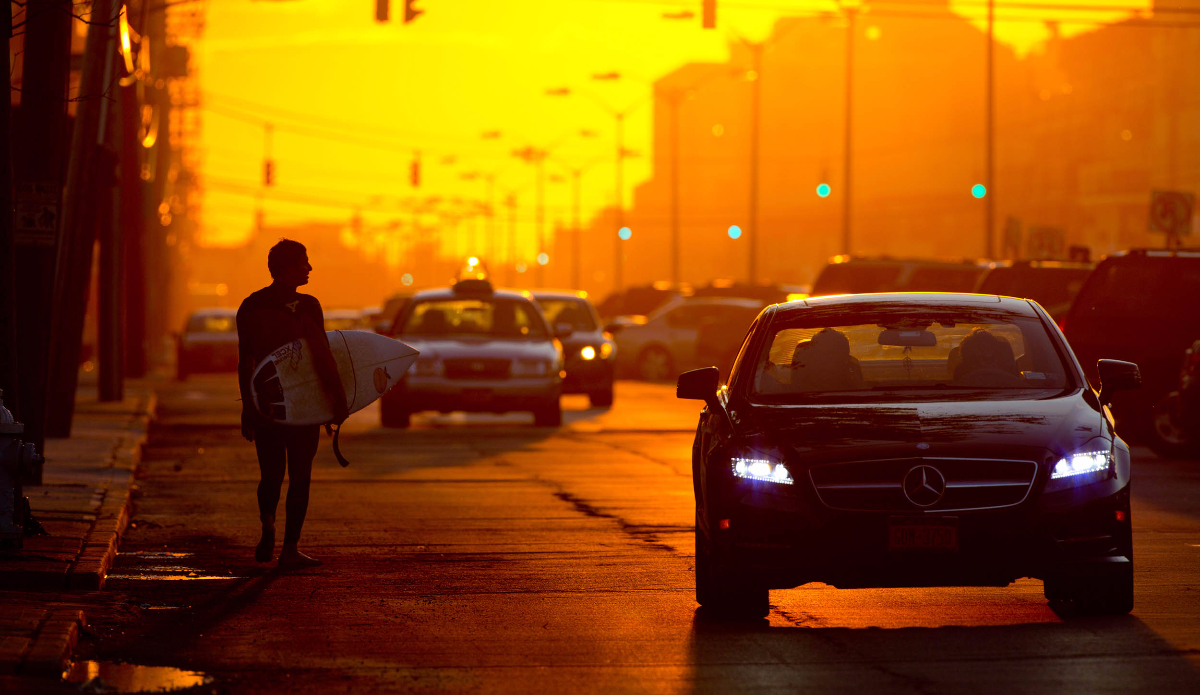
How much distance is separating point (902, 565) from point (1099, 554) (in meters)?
0.89

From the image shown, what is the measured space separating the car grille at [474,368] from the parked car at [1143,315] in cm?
692

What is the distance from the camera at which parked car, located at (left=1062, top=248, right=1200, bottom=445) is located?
710 inches

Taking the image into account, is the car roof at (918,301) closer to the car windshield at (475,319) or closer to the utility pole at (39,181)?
the utility pole at (39,181)

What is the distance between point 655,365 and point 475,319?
52.1ft

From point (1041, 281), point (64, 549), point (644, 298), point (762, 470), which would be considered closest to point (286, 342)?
point (64, 549)

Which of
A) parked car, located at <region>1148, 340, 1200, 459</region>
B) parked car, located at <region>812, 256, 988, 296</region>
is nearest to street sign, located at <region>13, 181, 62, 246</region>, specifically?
parked car, located at <region>1148, 340, 1200, 459</region>

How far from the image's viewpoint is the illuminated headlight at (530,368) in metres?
22.1

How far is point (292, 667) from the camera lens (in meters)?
7.21


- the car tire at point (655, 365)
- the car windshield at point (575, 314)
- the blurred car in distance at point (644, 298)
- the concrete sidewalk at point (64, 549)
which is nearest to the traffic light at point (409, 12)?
the car windshield at point (575, 314)

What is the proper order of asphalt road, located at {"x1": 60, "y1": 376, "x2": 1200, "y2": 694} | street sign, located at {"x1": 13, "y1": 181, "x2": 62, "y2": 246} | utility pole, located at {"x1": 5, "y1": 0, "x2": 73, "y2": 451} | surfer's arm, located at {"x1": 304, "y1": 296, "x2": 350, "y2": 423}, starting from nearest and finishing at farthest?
asphalt road, located at {"x1": 60, "y1": 376, "x2": 1200, "y2": 694}
surfer's arm, located at {"x1": 304, "y1": 296, "x2": 350, "y2": 423}
utility pole, located at {"x1": 5, "y1": 0, "x2": 73, "y2": 451}
street sign, located at {"x1": 13, "y1": 181, "x2": 62, "y2": 246}

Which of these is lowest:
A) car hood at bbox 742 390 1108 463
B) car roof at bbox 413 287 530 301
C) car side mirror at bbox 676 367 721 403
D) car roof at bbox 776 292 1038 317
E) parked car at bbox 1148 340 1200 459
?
parked car at bbox 1148 340 1200 459

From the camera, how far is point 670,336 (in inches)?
1516

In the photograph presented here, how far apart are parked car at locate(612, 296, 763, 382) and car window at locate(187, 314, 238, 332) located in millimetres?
Result: 9165

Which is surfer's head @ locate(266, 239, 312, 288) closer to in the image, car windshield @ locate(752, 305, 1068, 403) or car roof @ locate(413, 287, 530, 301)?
car windshield @ locate(752, 305, 1068, 403)
